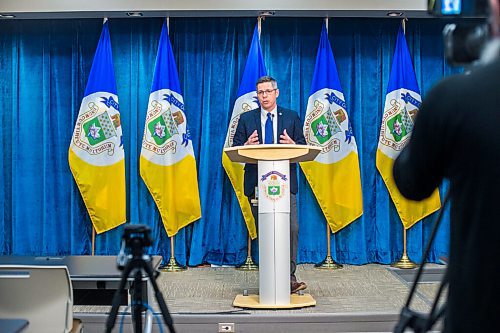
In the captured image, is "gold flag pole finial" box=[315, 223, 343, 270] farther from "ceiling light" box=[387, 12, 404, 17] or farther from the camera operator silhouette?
the camera operator silhouette

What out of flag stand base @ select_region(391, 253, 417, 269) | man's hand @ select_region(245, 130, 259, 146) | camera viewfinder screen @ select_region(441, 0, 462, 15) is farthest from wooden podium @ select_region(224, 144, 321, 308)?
camera viewfinder screen @ select_region(441, 0, 462, 15)

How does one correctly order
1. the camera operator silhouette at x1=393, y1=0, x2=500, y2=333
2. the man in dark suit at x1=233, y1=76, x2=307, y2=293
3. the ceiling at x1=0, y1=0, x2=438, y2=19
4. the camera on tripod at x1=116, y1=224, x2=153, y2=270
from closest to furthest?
the camera operator silhouette at x1=393, y1=0, x2=500, y2=333 → the camera on tripod at x1=116, y1=224, x2=153, y2=270 → the man in dark suit at x1=233, y1=76, x2=307, y2=293 → the ceiling at x1=0, y1=0, x2=438, y2=19

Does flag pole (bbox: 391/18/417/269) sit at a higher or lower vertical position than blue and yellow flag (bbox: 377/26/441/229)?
lower

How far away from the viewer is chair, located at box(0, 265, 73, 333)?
3070 millimetres

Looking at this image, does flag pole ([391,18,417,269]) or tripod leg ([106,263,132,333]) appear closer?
tripod leg ([106,263,132,333])

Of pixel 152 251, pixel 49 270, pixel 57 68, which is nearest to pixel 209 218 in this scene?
pixel 152 251

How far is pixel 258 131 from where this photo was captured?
554cm

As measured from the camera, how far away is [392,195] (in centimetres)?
678

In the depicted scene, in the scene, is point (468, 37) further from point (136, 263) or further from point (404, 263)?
point (404, 263)

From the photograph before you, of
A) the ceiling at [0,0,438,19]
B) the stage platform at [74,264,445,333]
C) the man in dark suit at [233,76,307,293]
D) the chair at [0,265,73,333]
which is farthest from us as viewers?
the ceiling at [0,0,438,19]

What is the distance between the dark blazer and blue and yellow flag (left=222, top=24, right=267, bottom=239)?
96cm

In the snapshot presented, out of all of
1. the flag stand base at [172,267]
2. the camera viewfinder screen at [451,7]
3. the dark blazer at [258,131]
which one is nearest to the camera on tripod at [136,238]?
the camera viewfinder screen at [451,7]

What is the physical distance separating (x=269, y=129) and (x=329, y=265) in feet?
5.78

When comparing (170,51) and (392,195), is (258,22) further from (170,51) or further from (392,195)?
(392,195)
